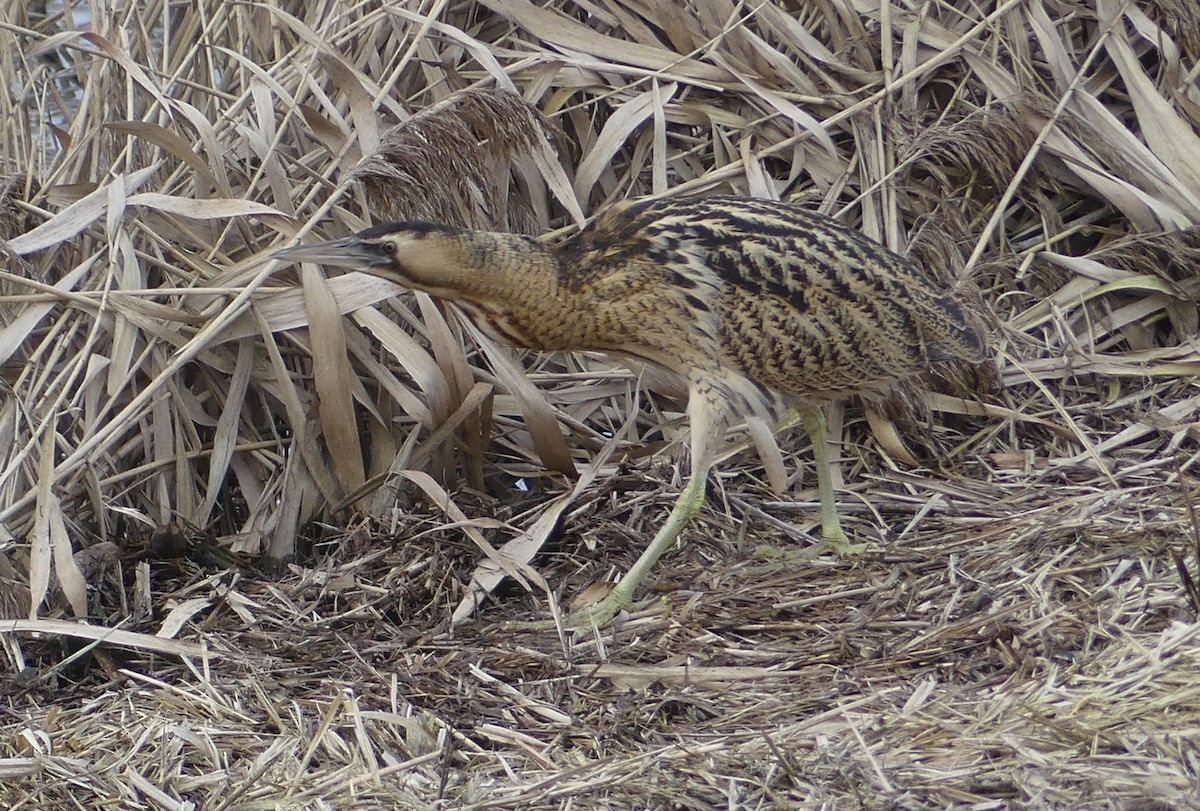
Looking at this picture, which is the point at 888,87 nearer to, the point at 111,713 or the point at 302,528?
the point at 302,528

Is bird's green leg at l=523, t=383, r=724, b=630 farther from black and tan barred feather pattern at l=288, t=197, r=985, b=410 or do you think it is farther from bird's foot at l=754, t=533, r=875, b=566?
bird's foot at l=754, t=533, r=875, b=566

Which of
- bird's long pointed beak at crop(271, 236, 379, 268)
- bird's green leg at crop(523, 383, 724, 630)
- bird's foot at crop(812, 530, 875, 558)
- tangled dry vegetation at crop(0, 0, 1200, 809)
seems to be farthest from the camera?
bird's foot at crop(812, 530, 875, 558)

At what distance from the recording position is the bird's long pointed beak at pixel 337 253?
279 cm

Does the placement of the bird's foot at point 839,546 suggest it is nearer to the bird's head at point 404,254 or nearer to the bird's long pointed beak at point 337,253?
the bird's head at point 404,254

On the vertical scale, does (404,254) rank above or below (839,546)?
above

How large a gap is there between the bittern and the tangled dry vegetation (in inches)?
10.1

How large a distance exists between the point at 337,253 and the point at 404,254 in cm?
14

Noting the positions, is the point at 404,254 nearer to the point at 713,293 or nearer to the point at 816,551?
the point at 713,293

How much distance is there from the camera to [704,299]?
295 cm

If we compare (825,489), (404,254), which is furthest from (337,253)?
(825,489)

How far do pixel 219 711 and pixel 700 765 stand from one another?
853 mm

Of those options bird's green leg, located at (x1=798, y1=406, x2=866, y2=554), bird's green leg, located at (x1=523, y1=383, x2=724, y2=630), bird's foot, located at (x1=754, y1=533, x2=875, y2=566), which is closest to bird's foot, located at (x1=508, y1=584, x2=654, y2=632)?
bird's green leg, located at (x1=523, y1=383, x2=724, y2=630)

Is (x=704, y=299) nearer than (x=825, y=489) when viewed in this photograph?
Yes

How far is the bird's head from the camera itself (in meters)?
2.82
